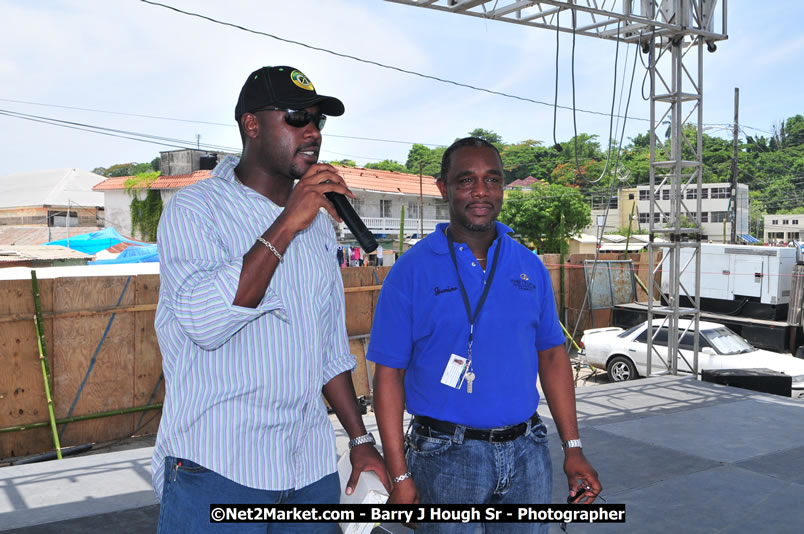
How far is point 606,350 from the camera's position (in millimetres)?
12602

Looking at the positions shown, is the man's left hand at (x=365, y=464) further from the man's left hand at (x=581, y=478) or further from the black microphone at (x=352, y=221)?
the man's left hand at (x=581, y=478)

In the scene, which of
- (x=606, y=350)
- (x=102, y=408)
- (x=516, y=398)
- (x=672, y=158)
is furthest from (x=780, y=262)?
(x=516, y=398)

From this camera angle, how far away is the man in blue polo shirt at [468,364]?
2.11 m

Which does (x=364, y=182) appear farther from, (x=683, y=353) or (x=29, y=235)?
(x=683, y=353)

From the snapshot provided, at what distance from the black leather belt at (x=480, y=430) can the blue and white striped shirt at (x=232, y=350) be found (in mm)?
569

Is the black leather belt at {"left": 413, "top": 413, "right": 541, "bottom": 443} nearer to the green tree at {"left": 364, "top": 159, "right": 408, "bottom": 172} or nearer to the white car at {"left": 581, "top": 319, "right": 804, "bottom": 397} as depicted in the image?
the white car at {"left": 581, "top": 319, "right": 804, "bottom": 397}

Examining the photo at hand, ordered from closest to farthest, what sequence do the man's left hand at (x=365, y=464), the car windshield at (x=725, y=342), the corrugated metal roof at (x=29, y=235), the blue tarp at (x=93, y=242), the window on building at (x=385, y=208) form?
1. the man's left hand at (x=365, y=464)
2. the car windshield at (x=725, y=342)
3. the blue tarp at (x=93, y=242)
4. the corrugated metal roof at (x=29, y=235)
5. the window on building at (x=385, y=208)

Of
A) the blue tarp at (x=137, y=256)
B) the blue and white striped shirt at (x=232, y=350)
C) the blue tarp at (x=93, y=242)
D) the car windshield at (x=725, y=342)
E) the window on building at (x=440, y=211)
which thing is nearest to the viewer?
the blue and white striped shirt at (x=232, y=350)

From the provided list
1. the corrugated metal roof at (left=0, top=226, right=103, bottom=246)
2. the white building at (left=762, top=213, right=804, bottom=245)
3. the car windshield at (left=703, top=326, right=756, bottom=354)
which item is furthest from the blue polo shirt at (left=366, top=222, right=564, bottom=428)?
the white building at (left=762, top=213, right=804, bottom=245)

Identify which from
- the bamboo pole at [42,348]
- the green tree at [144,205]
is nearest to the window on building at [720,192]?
the green tree at [144,205]

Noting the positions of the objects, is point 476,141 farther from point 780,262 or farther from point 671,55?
point 780,262

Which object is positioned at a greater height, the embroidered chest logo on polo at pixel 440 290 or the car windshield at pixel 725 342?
the embroidered chest logo on polo at pixel 440 290

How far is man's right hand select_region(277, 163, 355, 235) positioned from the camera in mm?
1506

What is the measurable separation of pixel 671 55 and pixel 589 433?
6.08m
